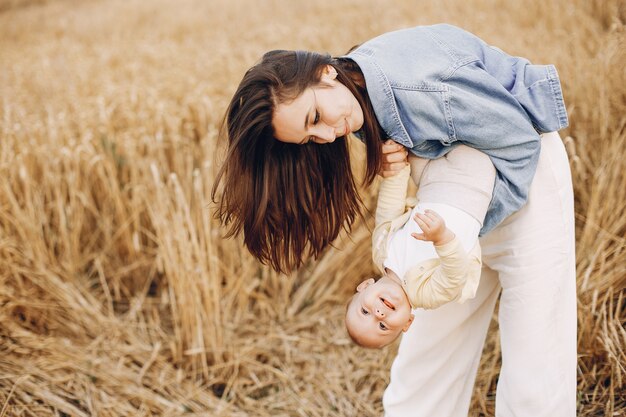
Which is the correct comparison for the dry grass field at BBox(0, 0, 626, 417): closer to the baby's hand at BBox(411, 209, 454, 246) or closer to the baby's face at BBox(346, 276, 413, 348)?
the baby's face at BBox(346, 276, 413, 348)

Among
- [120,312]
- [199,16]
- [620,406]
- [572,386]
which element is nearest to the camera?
[572,386]

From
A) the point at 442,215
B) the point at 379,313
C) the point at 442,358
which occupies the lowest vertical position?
the point at 442,358

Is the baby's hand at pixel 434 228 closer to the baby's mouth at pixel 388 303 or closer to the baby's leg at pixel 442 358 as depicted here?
the baby's mouth at pixel 388 303

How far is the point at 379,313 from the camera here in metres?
1.45

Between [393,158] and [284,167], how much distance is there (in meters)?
0.26

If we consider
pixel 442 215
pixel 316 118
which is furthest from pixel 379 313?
pixel 316 118

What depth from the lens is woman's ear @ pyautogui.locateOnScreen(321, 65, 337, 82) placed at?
4.22 feet

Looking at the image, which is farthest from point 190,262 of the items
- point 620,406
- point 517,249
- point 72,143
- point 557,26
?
point 557,26

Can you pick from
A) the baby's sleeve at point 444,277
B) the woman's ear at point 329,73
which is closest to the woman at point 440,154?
the woman's ear at point 329,73

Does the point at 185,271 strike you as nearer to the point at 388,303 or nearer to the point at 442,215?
the point at 388,303

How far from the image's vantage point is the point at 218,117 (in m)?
3.10

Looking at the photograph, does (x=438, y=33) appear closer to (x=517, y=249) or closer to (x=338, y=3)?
(x=517, y=249)

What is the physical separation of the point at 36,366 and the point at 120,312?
556 millimetres

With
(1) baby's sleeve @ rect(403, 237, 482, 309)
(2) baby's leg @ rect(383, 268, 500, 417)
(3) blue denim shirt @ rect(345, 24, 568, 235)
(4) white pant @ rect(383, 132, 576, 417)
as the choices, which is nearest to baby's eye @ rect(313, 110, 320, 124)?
(3) blue denim shirt @ rect(345, 24, 568, 235)
